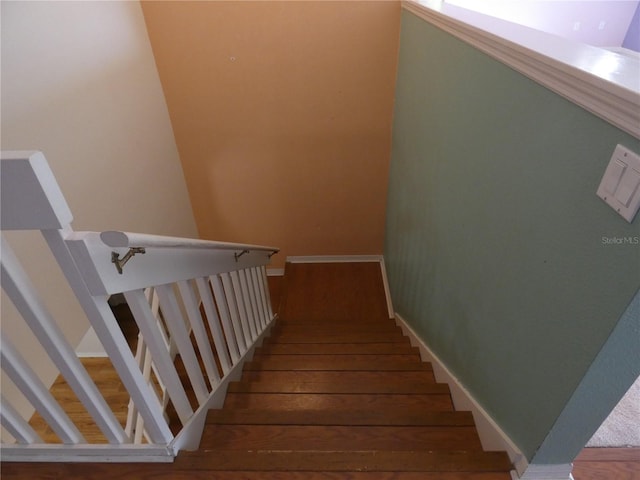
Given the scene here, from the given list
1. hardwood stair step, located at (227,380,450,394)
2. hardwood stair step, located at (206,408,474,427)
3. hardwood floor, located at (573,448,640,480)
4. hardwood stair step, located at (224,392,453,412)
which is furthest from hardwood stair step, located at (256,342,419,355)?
hardwood floor, located at (573,448,640,480)

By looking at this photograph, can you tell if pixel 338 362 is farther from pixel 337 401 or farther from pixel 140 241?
pixel 140 241

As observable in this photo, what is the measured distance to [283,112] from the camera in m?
3.06

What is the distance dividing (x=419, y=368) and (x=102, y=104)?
2.26 m

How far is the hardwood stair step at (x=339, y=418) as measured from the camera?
1.36m

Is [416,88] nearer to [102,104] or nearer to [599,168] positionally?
[599,168]

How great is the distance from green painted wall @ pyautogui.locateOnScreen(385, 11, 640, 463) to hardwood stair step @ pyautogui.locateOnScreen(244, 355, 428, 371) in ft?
0.64

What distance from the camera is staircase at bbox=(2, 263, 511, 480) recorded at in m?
1.06

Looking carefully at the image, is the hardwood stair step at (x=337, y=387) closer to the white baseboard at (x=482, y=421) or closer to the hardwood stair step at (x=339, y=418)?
the white baseboard at (x=482, y=421)

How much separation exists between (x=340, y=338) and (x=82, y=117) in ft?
6.68

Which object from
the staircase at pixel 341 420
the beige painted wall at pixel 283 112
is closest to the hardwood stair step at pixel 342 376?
the staircase at pixel 341 420

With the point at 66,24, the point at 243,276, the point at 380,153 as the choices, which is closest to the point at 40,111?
the point at 66,24

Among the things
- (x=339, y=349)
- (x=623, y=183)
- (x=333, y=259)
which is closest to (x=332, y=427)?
(x=339, y=349)

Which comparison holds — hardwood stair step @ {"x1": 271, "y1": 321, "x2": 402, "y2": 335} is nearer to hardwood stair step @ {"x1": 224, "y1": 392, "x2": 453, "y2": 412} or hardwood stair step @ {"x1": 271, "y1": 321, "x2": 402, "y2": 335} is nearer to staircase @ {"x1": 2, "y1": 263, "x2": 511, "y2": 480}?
staircase @ {"x1": 2, "y1": 263, "x2": 511, "y2": 480}

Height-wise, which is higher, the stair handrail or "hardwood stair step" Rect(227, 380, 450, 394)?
the stair handrail
